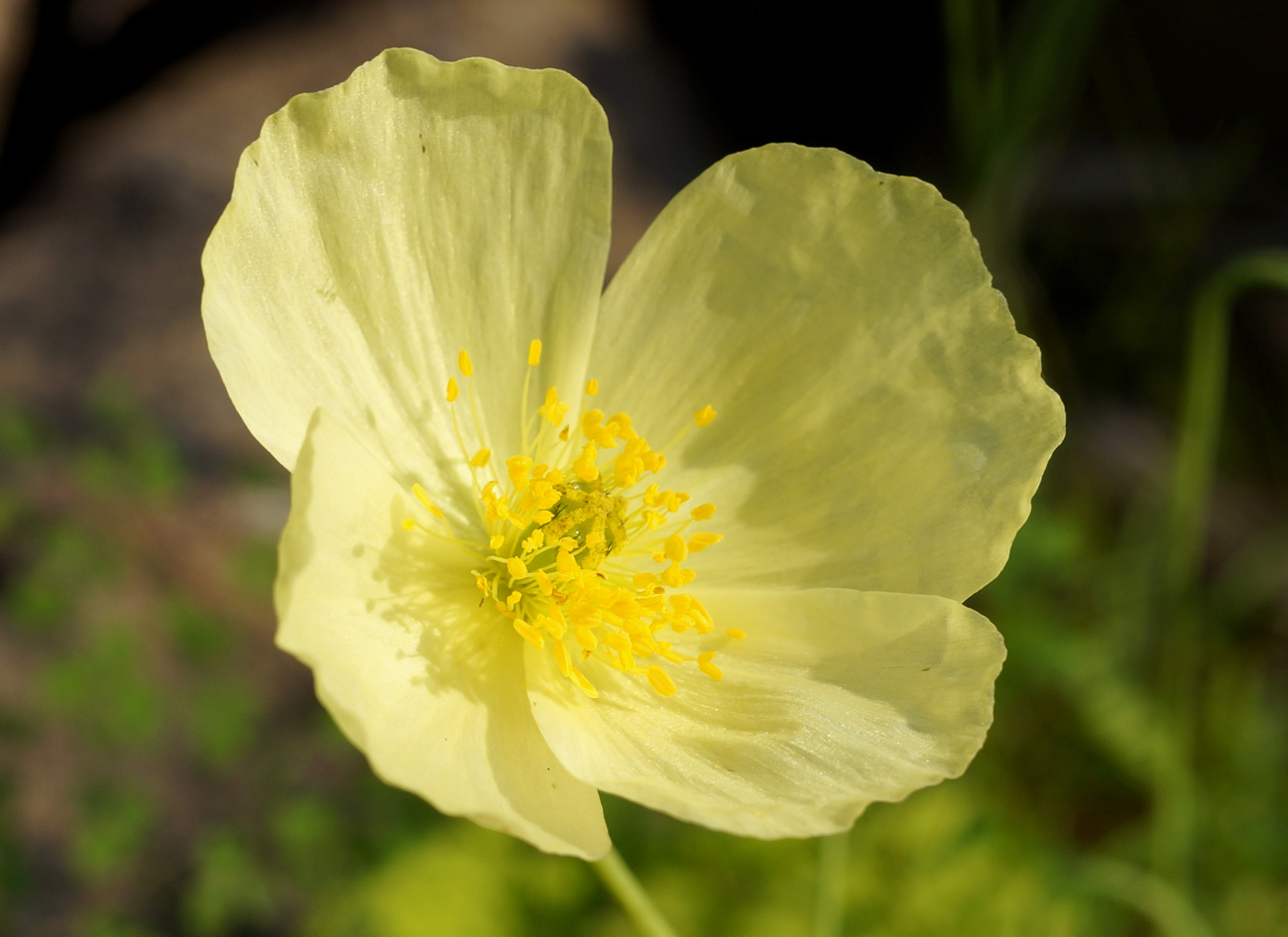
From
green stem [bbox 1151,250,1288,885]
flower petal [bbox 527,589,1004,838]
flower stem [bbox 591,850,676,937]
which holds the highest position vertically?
flower petal [bbox 527,589,1004,838]

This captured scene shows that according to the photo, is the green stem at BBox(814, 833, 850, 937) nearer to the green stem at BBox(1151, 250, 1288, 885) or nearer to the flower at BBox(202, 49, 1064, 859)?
the flower at BBox(202, 49, 1064, 859)

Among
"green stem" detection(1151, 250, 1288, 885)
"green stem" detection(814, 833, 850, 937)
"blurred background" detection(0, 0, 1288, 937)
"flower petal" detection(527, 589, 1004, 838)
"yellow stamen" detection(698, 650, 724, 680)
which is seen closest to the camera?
"flower petal" detection(527, 589, 1004, 838)

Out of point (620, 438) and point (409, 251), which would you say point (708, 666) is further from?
point (409, 251)

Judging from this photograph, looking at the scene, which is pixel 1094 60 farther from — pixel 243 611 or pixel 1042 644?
pixel 243 611

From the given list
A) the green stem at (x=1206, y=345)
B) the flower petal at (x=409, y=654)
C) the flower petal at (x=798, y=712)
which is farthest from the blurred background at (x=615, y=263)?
the flower petal at (x=409, y=654)

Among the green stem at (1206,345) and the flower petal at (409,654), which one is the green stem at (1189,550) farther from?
the flower petal at (409,654)

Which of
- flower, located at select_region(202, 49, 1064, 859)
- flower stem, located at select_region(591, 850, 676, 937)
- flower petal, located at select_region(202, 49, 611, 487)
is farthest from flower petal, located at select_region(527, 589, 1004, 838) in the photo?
flower petal, located at select_region(202, 49, 611, 487)
